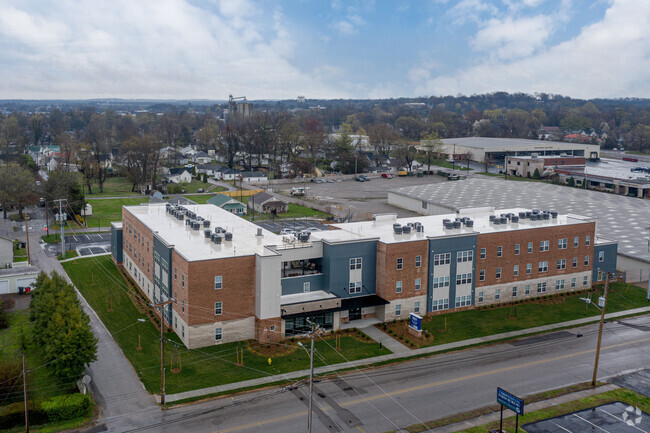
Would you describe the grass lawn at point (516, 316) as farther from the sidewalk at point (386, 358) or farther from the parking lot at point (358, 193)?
the parking lot at point (358, 193)

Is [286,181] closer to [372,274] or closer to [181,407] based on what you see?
[372,274]

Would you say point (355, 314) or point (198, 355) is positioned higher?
point (355, 314)

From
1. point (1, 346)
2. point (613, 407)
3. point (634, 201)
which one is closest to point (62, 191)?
point (1, 346)

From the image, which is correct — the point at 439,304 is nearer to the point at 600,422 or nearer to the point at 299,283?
the point at 299,283

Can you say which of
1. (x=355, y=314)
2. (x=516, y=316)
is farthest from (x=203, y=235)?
(x=516, y=316)

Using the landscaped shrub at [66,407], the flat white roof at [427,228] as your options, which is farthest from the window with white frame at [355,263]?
the landscaped shrub at [66,407]

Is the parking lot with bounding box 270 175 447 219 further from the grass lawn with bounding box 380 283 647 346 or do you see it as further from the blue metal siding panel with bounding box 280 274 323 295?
the blue metal siding panel with bounding box 280 274 323 295

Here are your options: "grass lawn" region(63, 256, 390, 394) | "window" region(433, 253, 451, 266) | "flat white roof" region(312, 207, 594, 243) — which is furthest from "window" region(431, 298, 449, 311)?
"grass lawn" region(63, 256, 390, 394)
